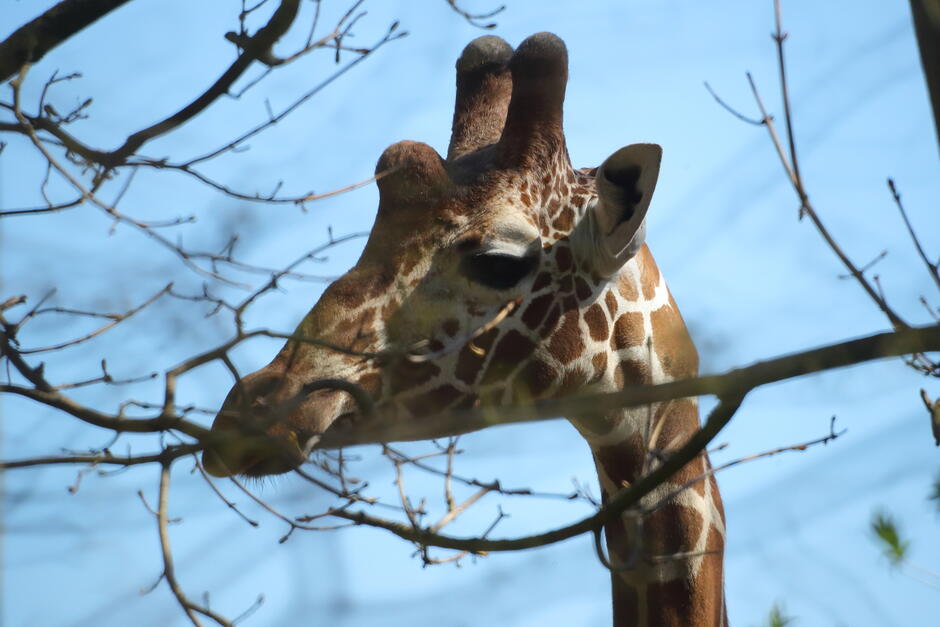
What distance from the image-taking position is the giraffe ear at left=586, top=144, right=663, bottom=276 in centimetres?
375

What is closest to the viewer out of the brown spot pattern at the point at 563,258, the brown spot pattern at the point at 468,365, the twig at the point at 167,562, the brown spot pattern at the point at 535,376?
the twig at the point at 167,562

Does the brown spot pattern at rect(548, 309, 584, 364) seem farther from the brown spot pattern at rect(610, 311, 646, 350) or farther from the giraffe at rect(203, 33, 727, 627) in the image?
the brown spot pattern at rect(610, 311, 646, 350)

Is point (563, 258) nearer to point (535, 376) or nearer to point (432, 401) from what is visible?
point (535, 376)

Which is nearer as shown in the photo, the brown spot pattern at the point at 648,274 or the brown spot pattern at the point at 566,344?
the brown spot pattern at the point at 566,344

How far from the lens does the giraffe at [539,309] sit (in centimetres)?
367

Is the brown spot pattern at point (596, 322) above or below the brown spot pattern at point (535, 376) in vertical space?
above

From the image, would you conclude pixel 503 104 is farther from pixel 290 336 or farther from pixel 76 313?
pixel 290 336

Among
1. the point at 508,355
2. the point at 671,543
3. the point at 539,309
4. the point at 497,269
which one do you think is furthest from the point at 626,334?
the point at 671,543

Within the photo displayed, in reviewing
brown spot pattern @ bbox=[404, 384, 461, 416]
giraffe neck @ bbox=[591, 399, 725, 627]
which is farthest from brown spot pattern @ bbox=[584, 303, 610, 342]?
brown spot pattern @ bbox=[404, 384, 461, 416]

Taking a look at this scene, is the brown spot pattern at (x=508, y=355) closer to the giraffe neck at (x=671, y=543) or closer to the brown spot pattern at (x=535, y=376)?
the brown spot pattern at (x=535, y=376)

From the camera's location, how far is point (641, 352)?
13.1 ft

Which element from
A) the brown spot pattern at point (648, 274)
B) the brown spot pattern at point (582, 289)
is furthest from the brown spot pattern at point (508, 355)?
the brown spot pattern at point (648, 274)

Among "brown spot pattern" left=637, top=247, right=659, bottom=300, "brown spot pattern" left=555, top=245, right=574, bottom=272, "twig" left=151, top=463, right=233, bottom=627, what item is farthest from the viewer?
"brown spot pattern" left=637, top=247, right=659, bottom=300

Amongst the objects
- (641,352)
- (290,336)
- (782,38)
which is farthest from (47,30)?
(641,352)
